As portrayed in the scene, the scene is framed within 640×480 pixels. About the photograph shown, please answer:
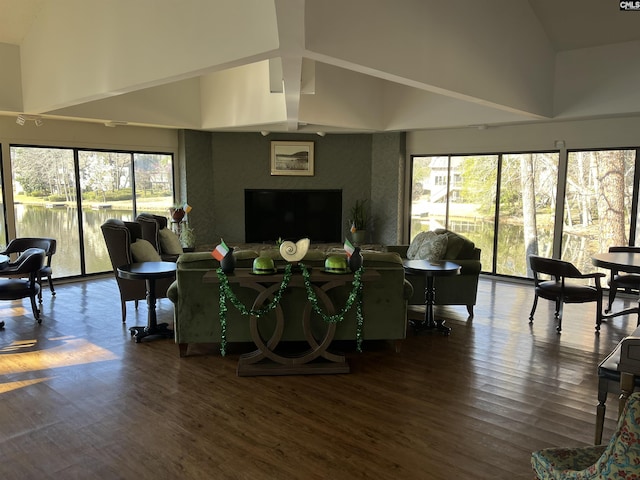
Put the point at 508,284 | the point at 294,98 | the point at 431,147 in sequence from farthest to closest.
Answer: the point at 431,147
the point at 508,284
the point at 294,98

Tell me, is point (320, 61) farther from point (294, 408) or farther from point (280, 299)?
point (294, 408)

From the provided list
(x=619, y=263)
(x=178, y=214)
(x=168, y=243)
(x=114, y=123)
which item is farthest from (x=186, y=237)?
(x=619, y=263)

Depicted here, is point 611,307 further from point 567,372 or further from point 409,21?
point 409,21

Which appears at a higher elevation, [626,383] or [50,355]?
[626,383]

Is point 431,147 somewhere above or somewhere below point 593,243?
above

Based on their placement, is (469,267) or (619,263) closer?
(619,263)

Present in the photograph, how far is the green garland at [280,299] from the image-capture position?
4219 mm

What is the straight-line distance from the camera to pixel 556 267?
5.34 m

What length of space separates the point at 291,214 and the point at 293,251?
5463 mm

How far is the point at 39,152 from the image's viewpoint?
25.2 feet

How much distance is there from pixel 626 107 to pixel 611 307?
2772 millimetres

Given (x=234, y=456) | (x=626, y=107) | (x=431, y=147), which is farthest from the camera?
(x=431, y=147)

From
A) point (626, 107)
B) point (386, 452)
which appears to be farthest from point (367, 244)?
point (386, 452)

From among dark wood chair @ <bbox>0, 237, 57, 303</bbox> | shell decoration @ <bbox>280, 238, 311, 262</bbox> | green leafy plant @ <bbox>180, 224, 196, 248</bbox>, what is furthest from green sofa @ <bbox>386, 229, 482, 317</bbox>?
dark wood chair @ <bbox>0, 237, 57, 303</bbox>
